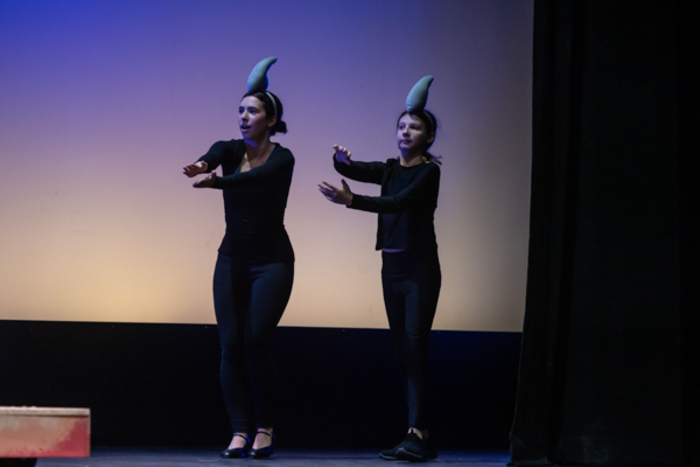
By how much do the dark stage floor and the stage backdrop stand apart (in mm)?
714

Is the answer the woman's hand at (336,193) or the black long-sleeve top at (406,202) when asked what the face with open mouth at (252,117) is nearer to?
the black long-sleeve top at (406,202)

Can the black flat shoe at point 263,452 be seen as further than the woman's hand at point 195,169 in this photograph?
Yes

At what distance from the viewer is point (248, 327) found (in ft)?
9.41

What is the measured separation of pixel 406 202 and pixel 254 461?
44.8 inches

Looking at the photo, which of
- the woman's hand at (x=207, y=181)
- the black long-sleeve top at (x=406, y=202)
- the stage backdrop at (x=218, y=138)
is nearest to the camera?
the woman's hand at (x=207, y=181)

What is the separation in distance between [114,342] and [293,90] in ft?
4.94

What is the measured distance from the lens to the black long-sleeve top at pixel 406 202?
291 cm

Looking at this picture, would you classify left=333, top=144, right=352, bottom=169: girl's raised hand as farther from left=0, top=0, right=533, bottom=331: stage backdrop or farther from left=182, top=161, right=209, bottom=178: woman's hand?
left=0, top=0, right=533, bottom=331: stage backdrop

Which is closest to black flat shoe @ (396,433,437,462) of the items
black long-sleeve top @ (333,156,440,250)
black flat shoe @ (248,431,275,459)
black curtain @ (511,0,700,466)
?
black curtain @ (511,0,700,466)

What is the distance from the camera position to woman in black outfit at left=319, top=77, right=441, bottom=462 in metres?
2.92

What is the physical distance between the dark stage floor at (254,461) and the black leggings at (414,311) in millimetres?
259

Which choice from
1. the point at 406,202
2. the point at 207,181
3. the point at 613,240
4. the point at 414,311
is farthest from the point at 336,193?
the point at 613,240

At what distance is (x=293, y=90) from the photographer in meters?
3.74

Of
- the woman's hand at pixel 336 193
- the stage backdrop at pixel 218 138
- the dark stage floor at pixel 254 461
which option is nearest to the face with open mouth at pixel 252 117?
the woman's hand at pixel 336 193
